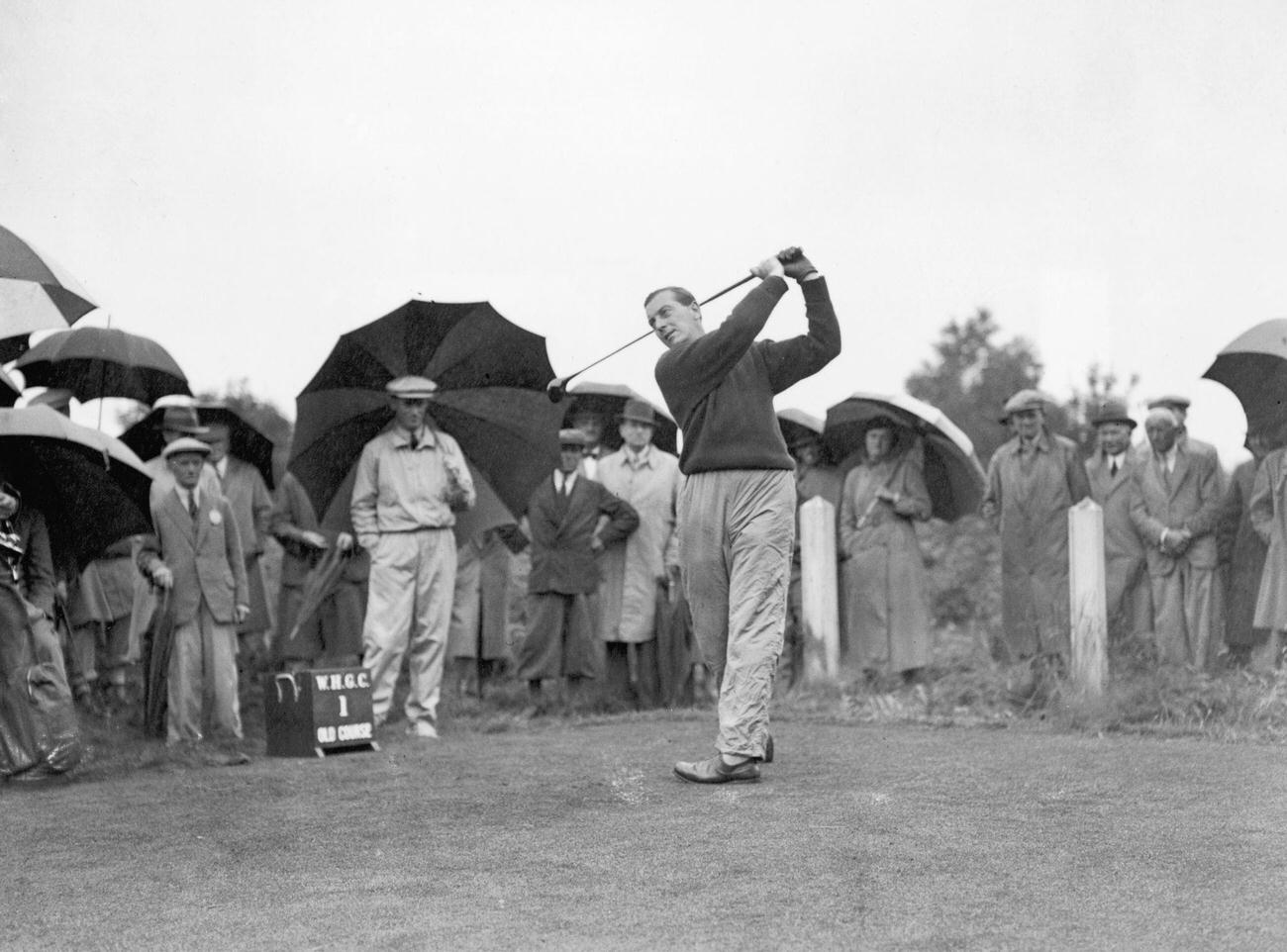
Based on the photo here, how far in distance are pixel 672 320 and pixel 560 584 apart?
4573 mm

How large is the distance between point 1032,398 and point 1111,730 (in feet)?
10.1

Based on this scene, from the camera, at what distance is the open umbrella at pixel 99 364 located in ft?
36.9

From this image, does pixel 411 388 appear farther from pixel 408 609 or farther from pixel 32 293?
pixel 32 293

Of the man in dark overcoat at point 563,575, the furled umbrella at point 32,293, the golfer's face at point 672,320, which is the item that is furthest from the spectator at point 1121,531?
the furled umbrella at point 32,293

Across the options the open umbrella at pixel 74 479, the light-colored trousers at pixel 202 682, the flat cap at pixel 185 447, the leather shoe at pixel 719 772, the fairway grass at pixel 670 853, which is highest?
the flat cap at pixel 185 447

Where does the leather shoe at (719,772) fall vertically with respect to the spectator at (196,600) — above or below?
below

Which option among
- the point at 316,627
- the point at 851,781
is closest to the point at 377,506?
the point at 316,627

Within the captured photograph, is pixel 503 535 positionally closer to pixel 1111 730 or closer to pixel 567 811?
pixel 1111 730

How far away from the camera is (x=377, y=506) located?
1020cm

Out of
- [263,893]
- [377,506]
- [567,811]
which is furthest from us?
→ [377,506]

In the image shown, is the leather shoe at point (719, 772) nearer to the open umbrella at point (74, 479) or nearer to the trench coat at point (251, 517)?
the open umbrella at point (74, 479)

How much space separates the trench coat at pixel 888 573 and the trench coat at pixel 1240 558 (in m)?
2.00

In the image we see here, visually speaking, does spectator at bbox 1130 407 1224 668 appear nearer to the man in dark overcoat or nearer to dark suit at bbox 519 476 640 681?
the man in dark overcoat

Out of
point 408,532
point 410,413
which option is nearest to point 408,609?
→ point 408,532
